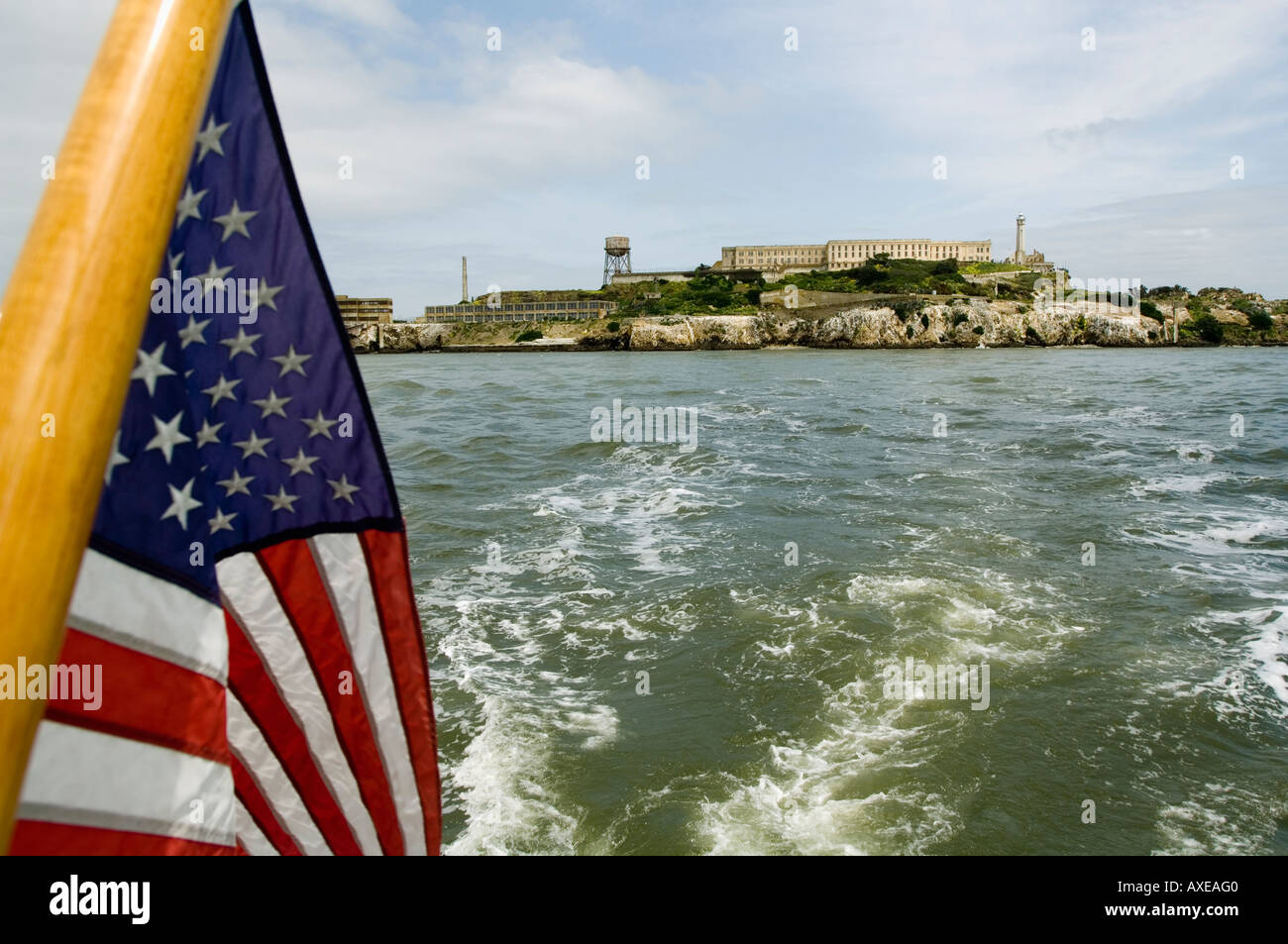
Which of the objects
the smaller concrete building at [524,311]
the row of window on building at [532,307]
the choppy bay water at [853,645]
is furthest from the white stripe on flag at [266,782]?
the row of window on building at [532,307]

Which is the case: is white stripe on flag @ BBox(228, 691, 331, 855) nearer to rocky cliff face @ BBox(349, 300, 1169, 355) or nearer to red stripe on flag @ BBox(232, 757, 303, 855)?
red stripe on flag @ BBox(232, 757, 303, 855)

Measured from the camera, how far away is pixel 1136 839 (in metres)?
6.23

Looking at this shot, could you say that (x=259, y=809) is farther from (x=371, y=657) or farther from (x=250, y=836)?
(x=371, y=657)

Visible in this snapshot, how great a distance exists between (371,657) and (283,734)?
0.35m

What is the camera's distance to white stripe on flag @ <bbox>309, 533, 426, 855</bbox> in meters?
2.43

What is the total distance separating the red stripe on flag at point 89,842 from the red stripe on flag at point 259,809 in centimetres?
58

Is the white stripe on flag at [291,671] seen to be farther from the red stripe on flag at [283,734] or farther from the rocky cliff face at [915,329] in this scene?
the rocky cliff face at [915,329]

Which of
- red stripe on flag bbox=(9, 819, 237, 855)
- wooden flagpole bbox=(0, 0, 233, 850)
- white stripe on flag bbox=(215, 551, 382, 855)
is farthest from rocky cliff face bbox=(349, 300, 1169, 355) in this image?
wooden flagpole bbox=(0, 0, 233, 850)

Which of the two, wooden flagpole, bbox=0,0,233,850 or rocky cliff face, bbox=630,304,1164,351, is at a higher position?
rocky cliff face, bbox=630,304,1164,351

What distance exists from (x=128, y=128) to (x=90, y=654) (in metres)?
1.15

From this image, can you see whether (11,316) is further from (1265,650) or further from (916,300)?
(916,300)

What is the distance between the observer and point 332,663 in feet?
8.30

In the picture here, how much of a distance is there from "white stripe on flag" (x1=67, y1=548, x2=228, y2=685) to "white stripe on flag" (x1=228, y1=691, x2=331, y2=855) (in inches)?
21.4
